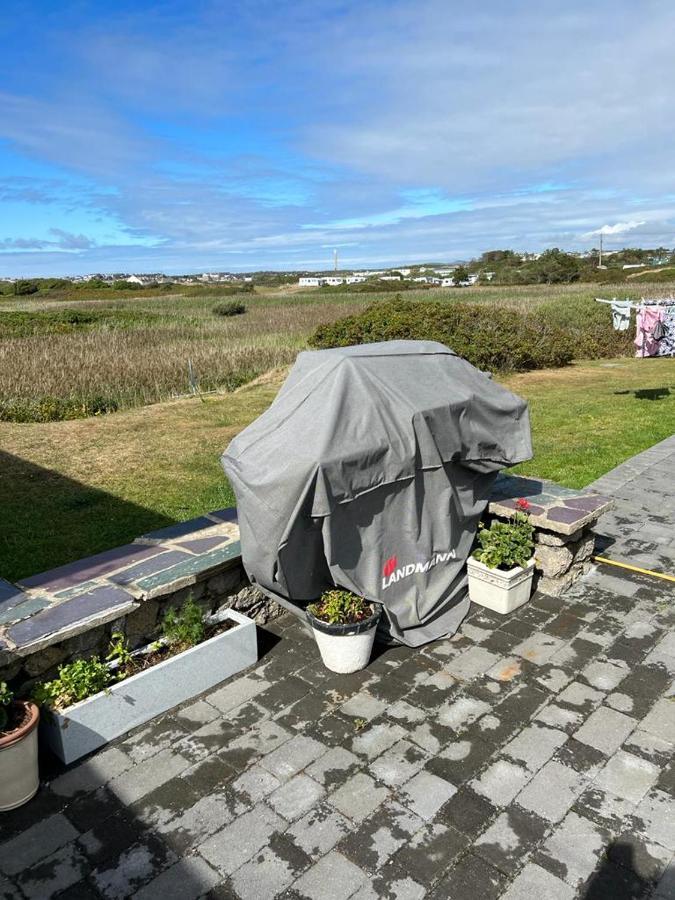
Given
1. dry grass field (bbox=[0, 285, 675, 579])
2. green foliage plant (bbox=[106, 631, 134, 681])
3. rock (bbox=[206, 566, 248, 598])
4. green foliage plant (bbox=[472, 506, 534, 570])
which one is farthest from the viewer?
dry grass field (bbox=[0, 285, 675, 579])

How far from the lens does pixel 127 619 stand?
3863 mm

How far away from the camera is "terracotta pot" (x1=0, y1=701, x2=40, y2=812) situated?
2914 mm

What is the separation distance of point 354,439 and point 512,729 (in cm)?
190

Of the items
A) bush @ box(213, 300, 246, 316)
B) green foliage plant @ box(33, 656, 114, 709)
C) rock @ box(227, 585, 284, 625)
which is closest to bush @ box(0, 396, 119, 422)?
rock @ box(227, 585, 284, 625)

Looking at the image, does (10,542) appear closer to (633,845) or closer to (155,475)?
(155,475)

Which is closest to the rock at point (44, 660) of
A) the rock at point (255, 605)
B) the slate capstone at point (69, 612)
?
the slate capstone at point (69, 612)

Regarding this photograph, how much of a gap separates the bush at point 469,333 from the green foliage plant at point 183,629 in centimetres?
1346

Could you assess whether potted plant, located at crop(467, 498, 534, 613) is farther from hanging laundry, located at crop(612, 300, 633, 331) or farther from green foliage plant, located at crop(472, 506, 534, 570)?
hanging laundry, located at crop(612, 300, 633, 331)

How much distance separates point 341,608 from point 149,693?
4.12ft

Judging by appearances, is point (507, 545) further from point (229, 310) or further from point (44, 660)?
point (229, 310)

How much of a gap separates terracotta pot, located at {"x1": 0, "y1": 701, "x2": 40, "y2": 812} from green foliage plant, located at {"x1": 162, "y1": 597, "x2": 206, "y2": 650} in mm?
968

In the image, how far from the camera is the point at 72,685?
3.42 metres

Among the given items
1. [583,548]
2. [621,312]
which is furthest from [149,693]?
[621,312]

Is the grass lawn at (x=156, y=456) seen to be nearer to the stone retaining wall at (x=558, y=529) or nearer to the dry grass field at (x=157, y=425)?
the dry grass field at (x=157, y=425)
